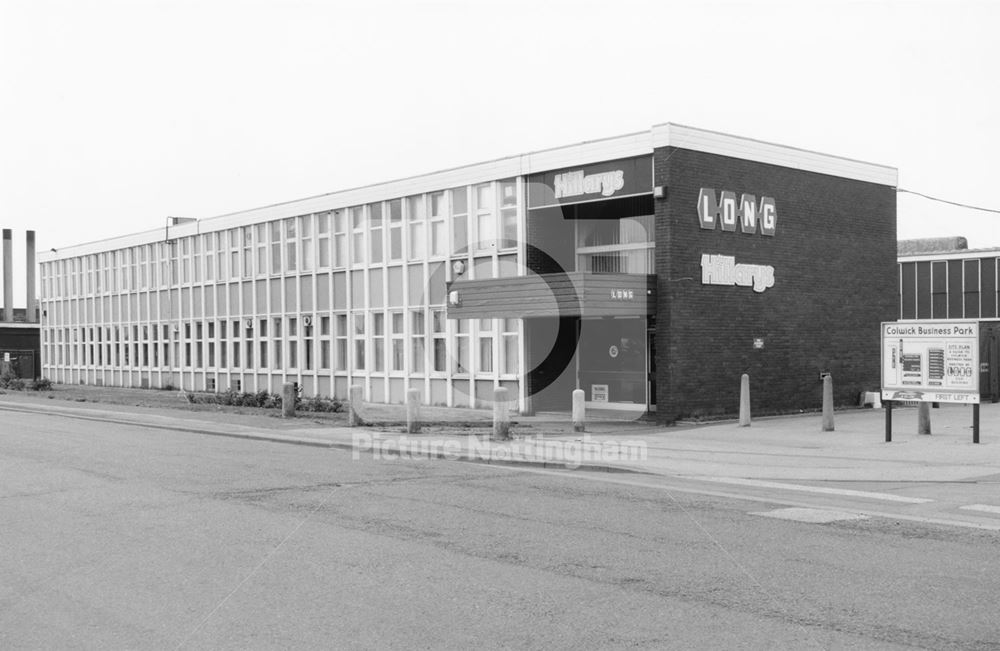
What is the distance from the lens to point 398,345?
1213 inches

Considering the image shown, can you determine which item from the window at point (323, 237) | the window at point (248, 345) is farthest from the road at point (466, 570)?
A: the window at point (248, 345)

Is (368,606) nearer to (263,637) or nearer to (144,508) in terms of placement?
(263,637)

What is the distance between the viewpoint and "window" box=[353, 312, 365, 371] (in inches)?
1270

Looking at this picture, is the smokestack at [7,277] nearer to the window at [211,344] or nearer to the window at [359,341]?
the window at [211,344]

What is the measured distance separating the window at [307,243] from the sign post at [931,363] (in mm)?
20759

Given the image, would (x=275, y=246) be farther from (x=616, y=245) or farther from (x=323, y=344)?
(x=616, y=245)

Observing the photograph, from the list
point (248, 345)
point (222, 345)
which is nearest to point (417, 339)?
point (248, 345)

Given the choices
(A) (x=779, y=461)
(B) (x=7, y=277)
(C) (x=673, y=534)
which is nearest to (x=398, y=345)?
(A) (x=779, y=461)

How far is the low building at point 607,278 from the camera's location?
22938 mm

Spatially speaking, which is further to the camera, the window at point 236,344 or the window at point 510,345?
the window at point 236,344

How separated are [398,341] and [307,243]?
20.6 feet

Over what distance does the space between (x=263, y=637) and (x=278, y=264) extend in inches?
1221

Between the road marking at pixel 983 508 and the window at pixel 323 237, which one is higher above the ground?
the window at pixel 323 237

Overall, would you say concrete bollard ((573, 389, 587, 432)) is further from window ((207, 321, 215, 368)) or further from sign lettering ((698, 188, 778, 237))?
window ((207, 321, 215, 368))
